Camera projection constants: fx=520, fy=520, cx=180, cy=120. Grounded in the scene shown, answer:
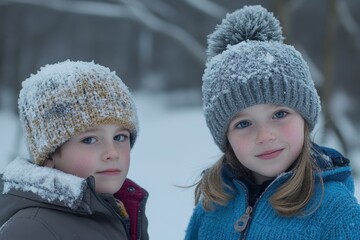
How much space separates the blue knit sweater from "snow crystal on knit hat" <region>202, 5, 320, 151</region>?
Answer: 0.58ft

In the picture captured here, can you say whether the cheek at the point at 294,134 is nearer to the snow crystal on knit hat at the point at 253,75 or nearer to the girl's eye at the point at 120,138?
the snow crystal on knit hat at the point at 253,75

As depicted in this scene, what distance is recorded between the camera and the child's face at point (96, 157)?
158cm

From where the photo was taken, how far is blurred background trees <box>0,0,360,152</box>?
29.8 feet

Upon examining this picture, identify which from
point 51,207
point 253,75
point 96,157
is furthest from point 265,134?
point 51,207

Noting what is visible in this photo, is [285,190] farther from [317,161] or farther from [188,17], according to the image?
[188,17]

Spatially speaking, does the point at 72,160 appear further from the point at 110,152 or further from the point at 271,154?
the point at 271,154

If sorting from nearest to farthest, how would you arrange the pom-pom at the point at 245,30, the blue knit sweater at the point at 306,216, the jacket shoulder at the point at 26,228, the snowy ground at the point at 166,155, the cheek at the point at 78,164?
the jacket shoulder at the point at 26,228 → the blue knit sweater at the point at 306,216 → the cheek at the point at 78,164 → the pom-pom at the point at 245,30 → the snowy ground at the point at 166,155

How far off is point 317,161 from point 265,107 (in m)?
0.25

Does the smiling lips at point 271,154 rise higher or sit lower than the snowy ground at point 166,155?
lower

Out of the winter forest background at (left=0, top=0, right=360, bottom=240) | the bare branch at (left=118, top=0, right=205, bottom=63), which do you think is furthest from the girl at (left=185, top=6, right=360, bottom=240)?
the bare branch at (left=118, top=0, right=205, bottom=63)

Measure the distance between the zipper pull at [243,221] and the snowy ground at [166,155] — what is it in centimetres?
141

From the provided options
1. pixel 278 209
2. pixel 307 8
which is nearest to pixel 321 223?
pixel 278 209

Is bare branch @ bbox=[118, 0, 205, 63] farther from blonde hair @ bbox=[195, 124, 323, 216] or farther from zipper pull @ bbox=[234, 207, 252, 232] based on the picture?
zipper pull @ bbox=[234, 207, 252, 232]

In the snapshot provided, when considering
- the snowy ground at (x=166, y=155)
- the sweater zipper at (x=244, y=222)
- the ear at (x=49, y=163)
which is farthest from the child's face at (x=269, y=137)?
the snowy ground at (x=166, y=155)
